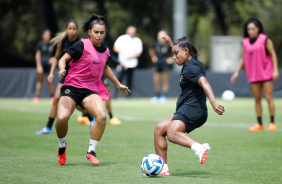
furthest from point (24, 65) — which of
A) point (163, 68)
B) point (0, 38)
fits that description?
point (163, 68)

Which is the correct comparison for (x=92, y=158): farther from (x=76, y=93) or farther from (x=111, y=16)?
(x=111, y=16)

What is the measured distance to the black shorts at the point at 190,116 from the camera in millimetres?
6574

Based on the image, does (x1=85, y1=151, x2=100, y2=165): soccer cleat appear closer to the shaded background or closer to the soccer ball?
the soccer ball

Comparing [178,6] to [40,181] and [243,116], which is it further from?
[40,181]

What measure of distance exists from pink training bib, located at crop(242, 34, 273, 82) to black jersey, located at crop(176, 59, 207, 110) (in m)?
5.16

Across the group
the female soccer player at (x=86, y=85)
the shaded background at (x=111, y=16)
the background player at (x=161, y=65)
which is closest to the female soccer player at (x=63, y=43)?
the female soccer player at (x=86, y=85)

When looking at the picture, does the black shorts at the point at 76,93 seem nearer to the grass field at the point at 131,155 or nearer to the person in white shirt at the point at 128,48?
the grass field at the point at 131,155

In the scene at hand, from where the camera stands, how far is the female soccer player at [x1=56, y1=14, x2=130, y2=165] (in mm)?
7285

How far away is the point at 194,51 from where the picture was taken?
686 cm

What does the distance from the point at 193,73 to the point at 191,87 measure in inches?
10.8

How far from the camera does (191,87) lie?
6.70 metres

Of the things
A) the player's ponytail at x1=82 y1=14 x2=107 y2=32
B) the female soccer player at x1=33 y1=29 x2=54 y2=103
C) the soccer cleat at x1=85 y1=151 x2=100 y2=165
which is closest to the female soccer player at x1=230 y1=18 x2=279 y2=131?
the player's ponytail at x1=82 y1=14 x2=107 y2=32

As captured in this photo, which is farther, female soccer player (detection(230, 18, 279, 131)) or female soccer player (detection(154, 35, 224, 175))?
female soccer player (detection(230, 18, 279, 131))

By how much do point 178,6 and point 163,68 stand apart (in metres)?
6.10
